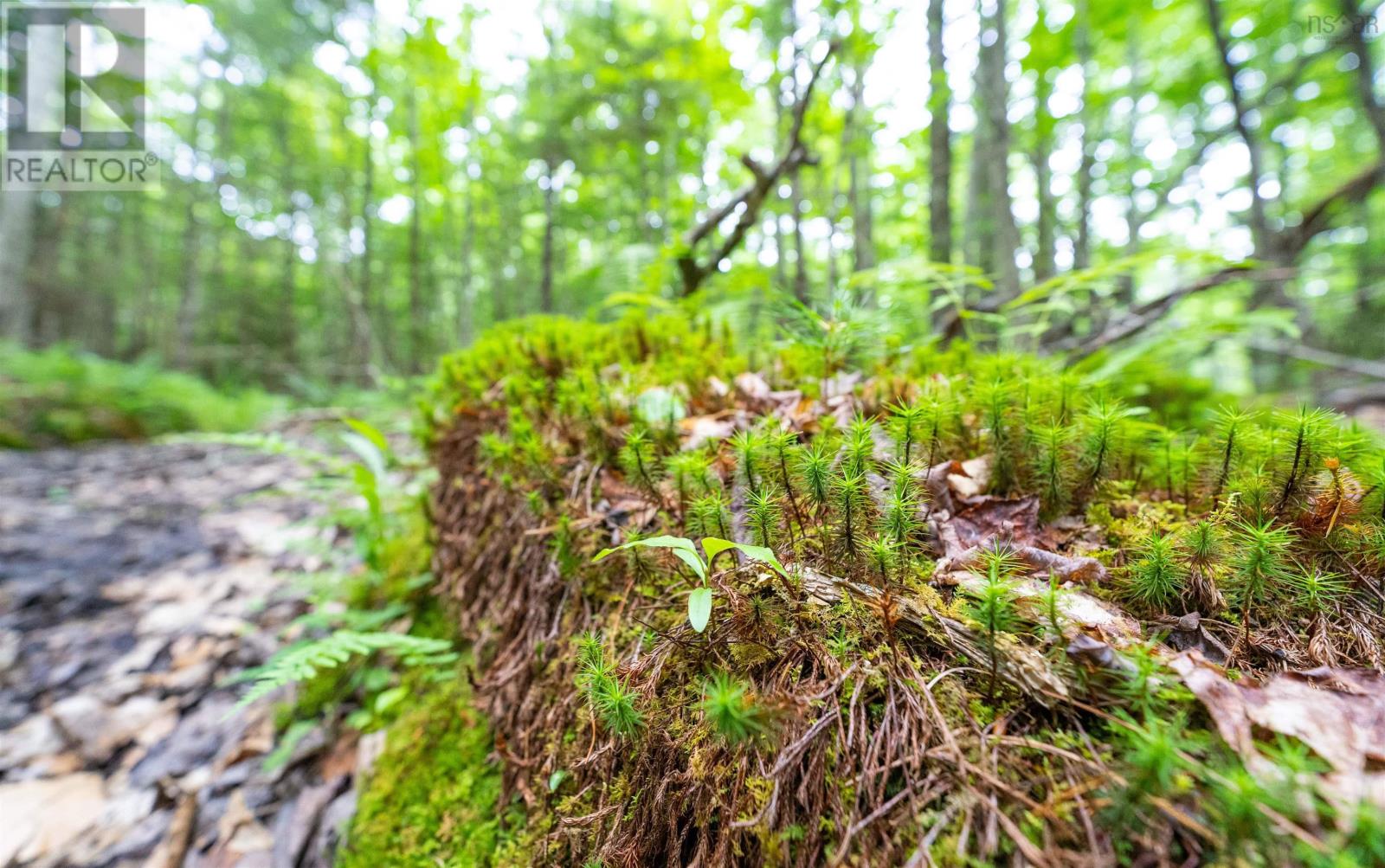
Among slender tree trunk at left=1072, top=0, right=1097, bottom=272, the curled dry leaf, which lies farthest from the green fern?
slender tree trunk at left=1072, top=0, right=1097, bottom=272

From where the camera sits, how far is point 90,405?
271 inches

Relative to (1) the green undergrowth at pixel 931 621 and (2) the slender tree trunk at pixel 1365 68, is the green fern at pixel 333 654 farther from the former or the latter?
(2) the slender tree trunk at pixel 1365 68

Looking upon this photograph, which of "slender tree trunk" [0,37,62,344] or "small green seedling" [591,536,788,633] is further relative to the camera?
"slender tree trunk" [0,37,62,344]

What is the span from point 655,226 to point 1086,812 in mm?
9829

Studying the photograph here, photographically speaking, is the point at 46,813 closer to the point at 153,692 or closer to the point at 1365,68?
the point at 153,692

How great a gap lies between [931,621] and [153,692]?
10.8ft

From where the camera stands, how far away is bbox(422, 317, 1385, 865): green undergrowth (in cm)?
70

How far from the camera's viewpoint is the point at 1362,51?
3.47 m

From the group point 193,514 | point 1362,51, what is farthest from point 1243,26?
Result: point 193,514

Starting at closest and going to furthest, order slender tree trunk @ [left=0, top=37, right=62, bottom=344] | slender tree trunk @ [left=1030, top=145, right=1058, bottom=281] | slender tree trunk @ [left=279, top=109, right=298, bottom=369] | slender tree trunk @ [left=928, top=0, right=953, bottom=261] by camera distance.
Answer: slender tree trunk @ [left=928, top=0, right=953, bottom=261] < slender tree trunk @ [left=1030, top=145, right=1058, bottom=281] < slender tree trunk @ [left=0, top=37, right=62, bottom=344] < slender tree trunk @ [left=279, top=109, right=298, bottom=369]

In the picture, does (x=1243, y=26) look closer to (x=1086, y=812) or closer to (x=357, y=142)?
(x=1086, y=812)

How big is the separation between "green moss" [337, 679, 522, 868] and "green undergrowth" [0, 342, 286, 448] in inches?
328

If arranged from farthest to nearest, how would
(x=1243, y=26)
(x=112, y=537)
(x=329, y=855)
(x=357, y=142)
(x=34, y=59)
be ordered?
(x=357, y=142) < (x=34, y=59) < (x=1243, y=26) < (x=112, y=537) < (x=329, y=855)

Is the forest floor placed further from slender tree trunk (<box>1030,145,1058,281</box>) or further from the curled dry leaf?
slender tree trunk (<box>1030,145,1058,281</box>)
